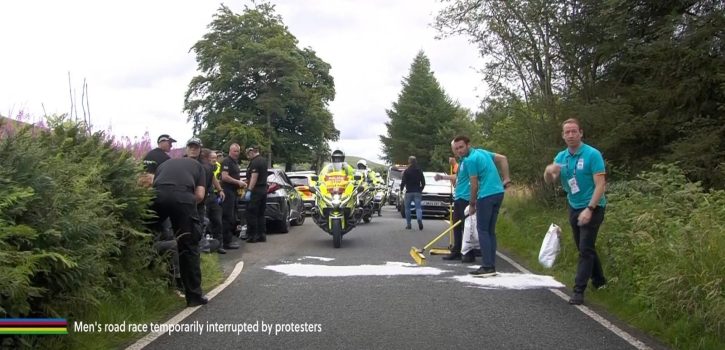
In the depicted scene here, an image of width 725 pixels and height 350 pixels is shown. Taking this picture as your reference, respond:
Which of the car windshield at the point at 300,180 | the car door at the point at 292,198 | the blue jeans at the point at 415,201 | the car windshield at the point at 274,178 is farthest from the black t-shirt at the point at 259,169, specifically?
the car windshield at the point at 300,180

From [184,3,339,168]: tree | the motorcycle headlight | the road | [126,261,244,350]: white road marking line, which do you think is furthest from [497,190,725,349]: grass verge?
[184,3,339,168]: tree

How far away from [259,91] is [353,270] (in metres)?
42.4

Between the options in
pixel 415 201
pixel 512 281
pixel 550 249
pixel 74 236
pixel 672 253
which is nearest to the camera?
pixel 74 236

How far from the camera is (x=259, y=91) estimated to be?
50.1 metres

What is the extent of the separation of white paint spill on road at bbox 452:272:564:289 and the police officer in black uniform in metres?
3.31

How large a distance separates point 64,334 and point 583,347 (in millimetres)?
3960

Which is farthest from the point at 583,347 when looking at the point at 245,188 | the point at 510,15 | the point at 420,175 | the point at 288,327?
the point at 510,15

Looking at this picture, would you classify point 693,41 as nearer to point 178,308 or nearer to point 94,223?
point 178,308

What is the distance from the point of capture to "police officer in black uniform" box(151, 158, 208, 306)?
22.6 ft

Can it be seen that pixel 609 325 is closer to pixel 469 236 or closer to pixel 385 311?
pixel 385 311

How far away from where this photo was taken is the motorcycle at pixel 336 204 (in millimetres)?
12234

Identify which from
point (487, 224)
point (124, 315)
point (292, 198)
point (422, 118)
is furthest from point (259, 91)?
point (124, 315)

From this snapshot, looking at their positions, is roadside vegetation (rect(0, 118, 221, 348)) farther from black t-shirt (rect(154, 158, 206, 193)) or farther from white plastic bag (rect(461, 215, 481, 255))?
white plastic bag (rect(461, 215, 481, 255))

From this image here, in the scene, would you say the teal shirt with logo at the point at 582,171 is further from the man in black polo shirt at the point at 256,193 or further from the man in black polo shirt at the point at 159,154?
the man in black polo shirt at the point at 256,193
